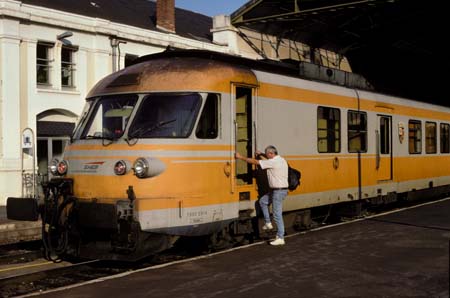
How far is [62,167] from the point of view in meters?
→ 9.23

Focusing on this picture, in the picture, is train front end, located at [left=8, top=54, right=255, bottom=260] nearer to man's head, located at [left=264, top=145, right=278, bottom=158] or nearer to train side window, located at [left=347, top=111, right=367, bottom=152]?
man's head, located at [left=264, top=145, right=278, bottom=158]

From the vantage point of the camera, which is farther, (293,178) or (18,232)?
(18,232)

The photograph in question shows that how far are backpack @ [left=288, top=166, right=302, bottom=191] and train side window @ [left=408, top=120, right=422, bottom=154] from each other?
675cm

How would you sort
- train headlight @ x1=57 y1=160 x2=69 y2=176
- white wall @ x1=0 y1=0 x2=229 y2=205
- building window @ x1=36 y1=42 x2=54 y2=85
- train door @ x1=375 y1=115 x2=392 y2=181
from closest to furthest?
train headlight @ x1=57 y1=160 x2=69 y2=176
train door @ x1=375 y1=115 x2=392 y2=181
white wall @ x1=0 y1=0 x2=229 y2=205
building window @ x1=36 y1=42 x2=54 y2=85

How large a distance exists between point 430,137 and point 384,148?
403 cm

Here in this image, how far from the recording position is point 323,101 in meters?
12.0

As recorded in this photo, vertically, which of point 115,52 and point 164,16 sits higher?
point 164,16

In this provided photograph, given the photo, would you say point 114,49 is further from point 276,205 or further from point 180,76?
point 276,205

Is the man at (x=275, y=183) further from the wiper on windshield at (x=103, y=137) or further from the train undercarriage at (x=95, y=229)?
the wiper on windshield at (x=103, y=137)

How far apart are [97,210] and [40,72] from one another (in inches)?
590

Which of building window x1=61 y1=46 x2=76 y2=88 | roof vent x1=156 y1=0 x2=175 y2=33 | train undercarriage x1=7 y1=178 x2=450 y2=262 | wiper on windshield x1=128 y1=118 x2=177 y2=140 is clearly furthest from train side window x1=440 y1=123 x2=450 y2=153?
building window x1=61 y1=46 x2=76 y2=88

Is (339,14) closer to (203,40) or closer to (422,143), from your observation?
(203,40)

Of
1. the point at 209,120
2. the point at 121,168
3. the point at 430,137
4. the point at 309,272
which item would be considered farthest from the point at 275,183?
the point at 430,137

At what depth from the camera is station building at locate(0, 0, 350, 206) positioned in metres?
20.4
